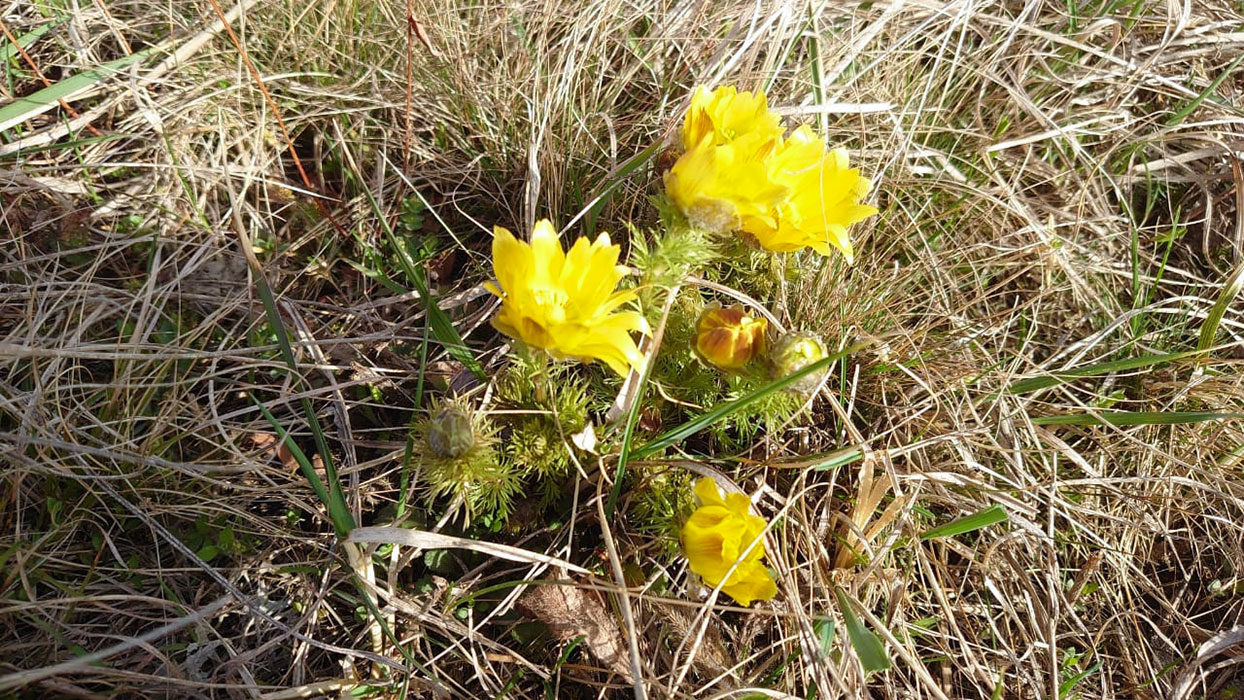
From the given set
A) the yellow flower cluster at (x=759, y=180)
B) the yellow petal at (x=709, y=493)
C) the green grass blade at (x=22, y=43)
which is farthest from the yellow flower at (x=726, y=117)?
the green grass blade at (x=22, y=43)

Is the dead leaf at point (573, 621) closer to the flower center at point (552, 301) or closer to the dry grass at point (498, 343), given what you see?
the dry grass at point (498, 343)

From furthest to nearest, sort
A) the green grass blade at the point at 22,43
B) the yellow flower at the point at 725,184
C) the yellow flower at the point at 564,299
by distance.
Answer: the green grass blade at the point at 22,43 < the yellow flower at the point at 725,184 < the yellow flower at the point at 564,299

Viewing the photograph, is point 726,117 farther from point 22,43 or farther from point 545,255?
point 22,43

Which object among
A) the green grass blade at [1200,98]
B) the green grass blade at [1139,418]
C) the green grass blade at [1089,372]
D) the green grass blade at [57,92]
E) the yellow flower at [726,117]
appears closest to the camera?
the yellow flower at [726,117]

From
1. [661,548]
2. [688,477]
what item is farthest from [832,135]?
[661,548]

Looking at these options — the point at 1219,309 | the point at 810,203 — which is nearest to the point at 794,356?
the point at 810,203

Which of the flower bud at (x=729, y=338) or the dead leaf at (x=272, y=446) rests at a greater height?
the flower bud at (x=729, y=338)

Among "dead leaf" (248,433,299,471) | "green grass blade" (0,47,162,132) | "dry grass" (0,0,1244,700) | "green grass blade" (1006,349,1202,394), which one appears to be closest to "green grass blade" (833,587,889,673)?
"dry grass" (0,0,1244,700)

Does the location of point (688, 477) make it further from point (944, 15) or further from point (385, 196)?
point (944, 15)
